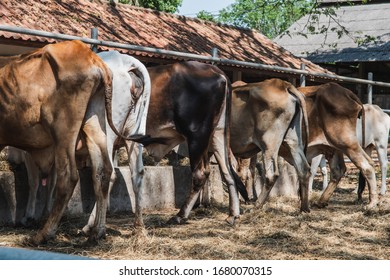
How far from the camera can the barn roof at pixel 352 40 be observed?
23.5 metres

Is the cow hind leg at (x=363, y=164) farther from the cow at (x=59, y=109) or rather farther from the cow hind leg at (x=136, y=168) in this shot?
the cow at (x=59, y=109)

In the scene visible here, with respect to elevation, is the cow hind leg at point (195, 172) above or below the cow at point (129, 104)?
below

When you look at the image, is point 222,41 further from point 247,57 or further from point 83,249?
point 83,249

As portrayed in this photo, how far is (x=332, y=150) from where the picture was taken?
32.6 feet

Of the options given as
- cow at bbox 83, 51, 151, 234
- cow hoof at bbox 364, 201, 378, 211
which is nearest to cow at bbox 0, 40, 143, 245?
cow at bbox 83, 51, 151, 234

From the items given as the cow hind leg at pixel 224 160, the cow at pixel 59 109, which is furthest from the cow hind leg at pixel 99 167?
the cow hind leg at pixel 224 160

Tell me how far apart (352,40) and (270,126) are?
17.9 m

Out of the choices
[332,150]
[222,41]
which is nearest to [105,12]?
[222,41]

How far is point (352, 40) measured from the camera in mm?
25594

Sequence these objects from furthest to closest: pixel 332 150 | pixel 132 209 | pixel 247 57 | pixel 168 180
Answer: pixel 247 57
pixel 332 150
pixel 168 180
pixel 132 209

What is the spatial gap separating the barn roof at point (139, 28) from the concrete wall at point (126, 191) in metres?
4.65

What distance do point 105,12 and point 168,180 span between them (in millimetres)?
8993

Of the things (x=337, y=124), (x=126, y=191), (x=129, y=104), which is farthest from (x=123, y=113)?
(x=337, y=124)

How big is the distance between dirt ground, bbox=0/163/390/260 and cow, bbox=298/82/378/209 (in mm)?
677
